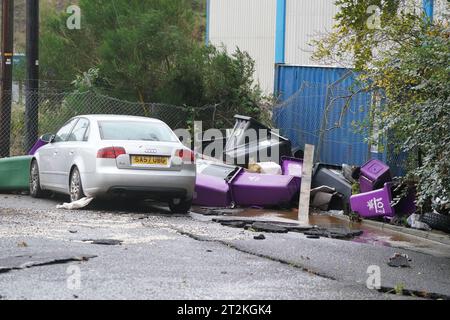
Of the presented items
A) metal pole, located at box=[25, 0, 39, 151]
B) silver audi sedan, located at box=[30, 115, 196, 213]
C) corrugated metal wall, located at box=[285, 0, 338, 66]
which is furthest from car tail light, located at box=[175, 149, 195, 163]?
corrugated metal wall, located at box=[285, 0, 338, 66]

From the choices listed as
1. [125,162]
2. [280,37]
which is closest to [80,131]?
[125,162]

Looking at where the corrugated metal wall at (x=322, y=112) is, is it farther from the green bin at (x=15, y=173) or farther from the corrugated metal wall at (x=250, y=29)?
the green bin at (x=15, y=173)

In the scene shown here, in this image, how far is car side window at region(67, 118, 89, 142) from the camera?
14.8 metres

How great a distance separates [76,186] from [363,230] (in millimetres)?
4419

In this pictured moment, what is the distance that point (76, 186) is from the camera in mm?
14484

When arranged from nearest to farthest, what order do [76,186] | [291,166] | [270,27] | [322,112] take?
[76,186] < [291,166] < [322,112] < [270,27]

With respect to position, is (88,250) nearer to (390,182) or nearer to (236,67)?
(390,182)

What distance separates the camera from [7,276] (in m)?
8.11

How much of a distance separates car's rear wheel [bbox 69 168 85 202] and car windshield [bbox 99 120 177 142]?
0.75 metres

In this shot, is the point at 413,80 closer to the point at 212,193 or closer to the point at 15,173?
the point at 212,193

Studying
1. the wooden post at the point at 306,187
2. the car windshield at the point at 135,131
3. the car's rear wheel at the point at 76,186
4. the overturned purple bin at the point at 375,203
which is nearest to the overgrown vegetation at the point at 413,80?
the overturned purple bin at the point at 375,203

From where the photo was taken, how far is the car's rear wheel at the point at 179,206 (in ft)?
48.0

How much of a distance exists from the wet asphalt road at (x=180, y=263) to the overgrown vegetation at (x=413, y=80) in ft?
3.73

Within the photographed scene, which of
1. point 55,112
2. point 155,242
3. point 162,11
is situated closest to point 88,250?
point 155,242
